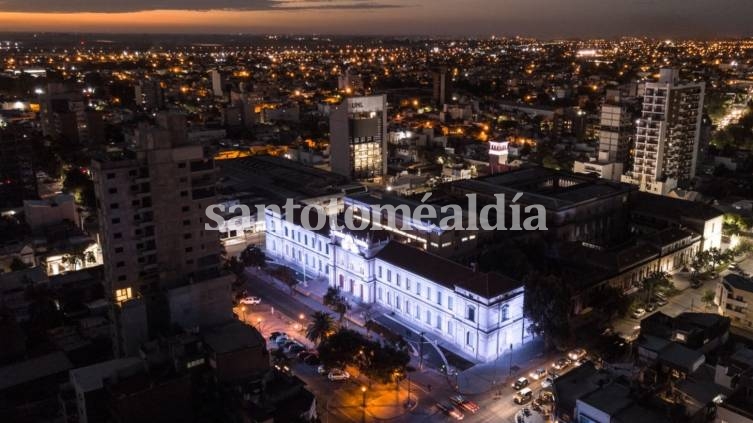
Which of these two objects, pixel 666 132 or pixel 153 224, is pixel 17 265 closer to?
pixel 153 224

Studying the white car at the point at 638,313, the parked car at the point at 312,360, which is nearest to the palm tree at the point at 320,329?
the parked car at the point at 312,360

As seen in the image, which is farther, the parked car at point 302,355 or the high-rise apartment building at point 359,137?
the high-rise apartment building at point 359,137

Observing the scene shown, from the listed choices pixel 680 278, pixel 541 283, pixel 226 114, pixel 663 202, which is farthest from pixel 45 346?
pixel 226 114

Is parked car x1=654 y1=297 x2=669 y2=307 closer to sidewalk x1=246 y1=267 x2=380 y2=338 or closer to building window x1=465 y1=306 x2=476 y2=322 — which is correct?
building window x1=465 y1=306 x2=476 y2=322

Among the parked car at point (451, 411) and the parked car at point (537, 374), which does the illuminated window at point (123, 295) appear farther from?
the parked car at point (537, 374)

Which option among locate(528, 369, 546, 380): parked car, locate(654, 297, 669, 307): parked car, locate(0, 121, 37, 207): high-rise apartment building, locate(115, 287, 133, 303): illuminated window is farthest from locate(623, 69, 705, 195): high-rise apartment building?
locate(0, 121, 37, 207): high-rise apartment building

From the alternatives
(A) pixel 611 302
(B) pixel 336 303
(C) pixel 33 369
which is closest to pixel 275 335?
(B) pixel 336 303

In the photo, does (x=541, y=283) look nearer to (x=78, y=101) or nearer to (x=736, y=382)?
(x=736, y=382)
